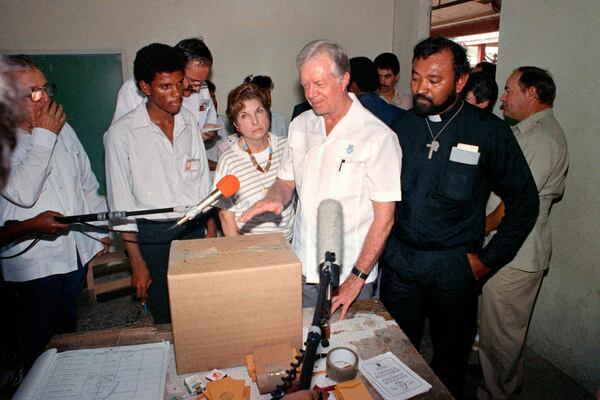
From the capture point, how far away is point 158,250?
2.49 m

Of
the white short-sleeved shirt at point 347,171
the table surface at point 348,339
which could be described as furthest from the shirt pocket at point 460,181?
the table surface at point 348,339

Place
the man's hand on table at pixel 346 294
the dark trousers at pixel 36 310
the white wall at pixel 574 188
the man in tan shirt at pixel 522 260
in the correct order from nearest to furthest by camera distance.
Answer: the man's hand on table at pixel 346 294, the dark trousers at pixel 36 310, the man in tan shirt at pixel 522 260, the white wall at pixel 574 188

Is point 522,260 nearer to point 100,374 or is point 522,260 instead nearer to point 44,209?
point 100,374

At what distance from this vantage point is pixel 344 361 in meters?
1.35

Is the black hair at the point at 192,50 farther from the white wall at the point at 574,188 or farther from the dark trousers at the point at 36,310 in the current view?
the white wall at the point at 574,188

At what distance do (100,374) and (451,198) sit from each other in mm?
1693

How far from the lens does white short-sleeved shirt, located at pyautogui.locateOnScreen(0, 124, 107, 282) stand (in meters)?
1.99

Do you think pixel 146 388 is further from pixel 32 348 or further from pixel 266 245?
pixel 32 348

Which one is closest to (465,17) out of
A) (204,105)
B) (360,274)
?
(204,105)

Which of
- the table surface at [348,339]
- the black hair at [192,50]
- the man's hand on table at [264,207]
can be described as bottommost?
the table surface at [348,339]

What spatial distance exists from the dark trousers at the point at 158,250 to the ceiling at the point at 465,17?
19.9 ft

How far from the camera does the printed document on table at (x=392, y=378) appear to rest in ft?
4.24

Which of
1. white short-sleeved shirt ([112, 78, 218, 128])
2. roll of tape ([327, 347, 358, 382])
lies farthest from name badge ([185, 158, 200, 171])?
roll of tape ([327, 347, 358, 382])

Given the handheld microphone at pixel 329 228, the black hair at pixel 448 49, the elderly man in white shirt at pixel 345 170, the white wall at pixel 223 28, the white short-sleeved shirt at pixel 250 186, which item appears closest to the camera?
the handheld microphone at pixel 329 228
